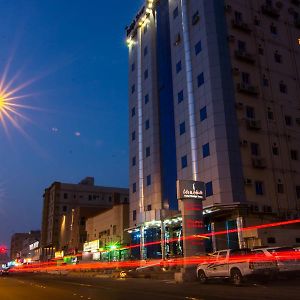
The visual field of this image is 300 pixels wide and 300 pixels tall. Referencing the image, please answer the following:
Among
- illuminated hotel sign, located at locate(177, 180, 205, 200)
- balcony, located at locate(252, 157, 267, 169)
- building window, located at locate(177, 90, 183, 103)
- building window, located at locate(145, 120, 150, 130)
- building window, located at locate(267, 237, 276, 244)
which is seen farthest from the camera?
building window, located at locate(145, 120, 150, 130)

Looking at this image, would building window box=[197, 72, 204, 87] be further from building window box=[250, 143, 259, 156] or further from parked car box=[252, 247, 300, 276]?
parked car box=[252, 247, 300, 276]

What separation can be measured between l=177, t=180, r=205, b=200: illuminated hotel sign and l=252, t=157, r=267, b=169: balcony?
9.83 m

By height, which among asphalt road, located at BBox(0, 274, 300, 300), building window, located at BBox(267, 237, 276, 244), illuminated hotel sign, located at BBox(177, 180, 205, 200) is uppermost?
illuminated hotel sign, located at BBox(177, 180, 205, 200)

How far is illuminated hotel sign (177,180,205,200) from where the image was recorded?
3241 centimetres

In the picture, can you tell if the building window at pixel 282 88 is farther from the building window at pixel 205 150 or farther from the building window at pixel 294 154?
the building window at pixel 205 150

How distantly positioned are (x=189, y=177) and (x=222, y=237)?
7394mm

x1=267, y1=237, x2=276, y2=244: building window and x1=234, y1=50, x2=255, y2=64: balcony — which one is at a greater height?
x1=234, y1=50, x2=255, y2=64: balcony

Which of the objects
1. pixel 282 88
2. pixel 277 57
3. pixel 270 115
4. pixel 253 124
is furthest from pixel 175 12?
pixel 253 124

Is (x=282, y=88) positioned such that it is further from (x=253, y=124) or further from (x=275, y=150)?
(x=275, y=150)

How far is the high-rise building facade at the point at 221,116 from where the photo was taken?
4094 centimetres

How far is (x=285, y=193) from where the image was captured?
42438mm

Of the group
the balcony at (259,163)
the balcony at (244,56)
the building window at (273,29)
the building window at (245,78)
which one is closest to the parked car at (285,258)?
the balcony at (259,163)

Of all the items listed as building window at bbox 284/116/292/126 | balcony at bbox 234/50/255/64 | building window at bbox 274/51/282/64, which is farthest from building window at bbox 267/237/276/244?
building window at bbox 274/51/282/64

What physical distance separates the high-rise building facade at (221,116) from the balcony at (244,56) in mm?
114
